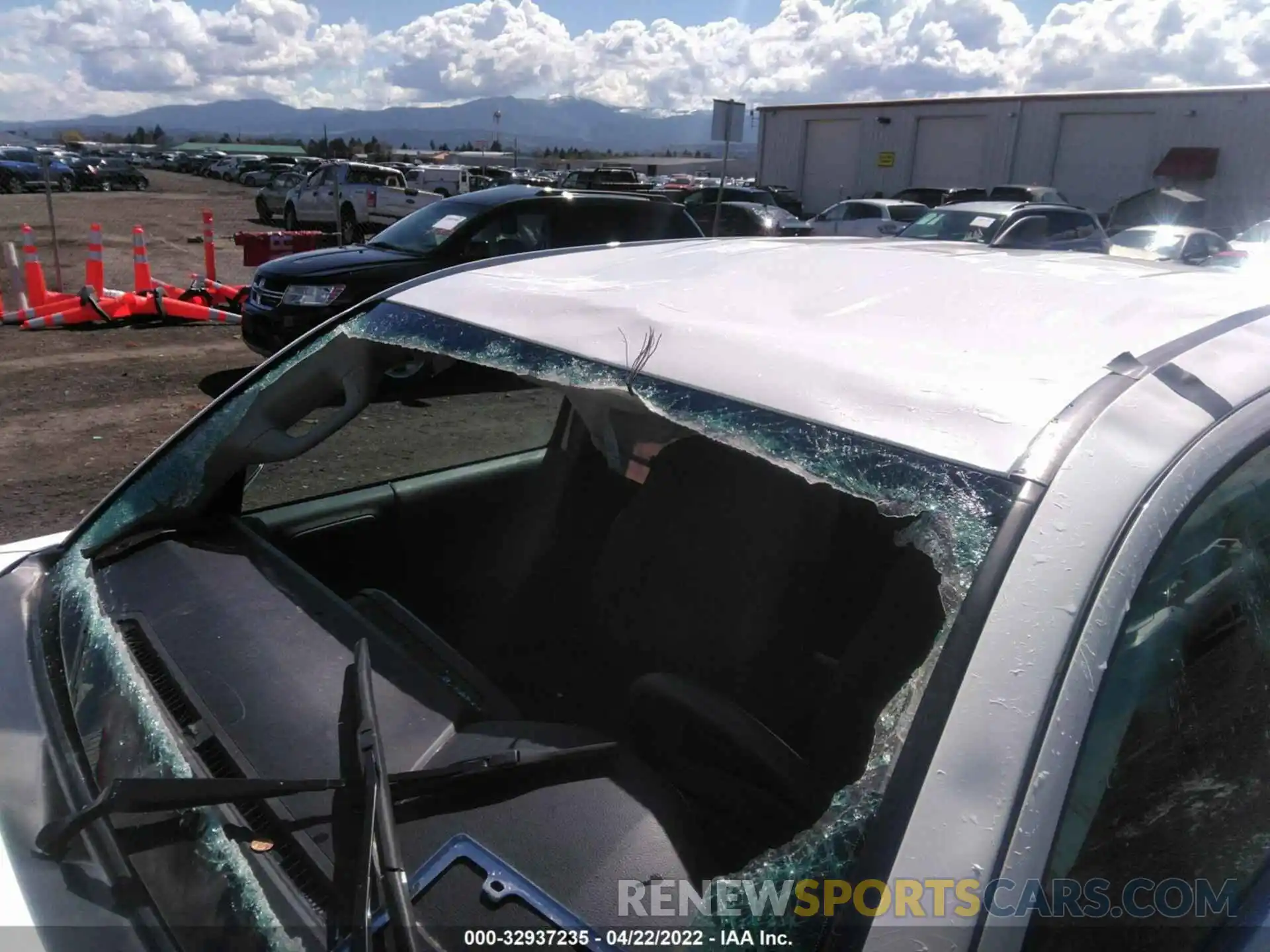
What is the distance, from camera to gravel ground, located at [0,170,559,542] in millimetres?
4543

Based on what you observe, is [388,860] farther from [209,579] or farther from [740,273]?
[740,273]

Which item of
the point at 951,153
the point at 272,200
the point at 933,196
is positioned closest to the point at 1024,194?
the point at 933,196

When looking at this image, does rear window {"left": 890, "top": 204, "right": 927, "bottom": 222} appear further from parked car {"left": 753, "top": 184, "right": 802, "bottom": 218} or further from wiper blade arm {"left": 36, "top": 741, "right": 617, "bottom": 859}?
wiper blade arm {"left": 36, "top": 741, "right": 617, "bottom": 859}

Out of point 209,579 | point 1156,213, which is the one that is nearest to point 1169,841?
point 209,579

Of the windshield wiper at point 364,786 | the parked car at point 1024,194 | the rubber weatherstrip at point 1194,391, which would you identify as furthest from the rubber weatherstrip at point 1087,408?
the parked car at point 1024,194

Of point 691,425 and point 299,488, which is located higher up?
point 691,425

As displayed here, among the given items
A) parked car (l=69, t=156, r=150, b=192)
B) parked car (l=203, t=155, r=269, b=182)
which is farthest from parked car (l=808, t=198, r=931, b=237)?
parked car (l=203, t=155, r=269, b=182)

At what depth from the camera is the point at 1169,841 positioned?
48.8 inches

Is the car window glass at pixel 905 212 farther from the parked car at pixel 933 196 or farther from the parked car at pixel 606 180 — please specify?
the parked car at pixel 606 180

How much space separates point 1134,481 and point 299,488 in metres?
2.49

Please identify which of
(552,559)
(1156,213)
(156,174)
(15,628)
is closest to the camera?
(15,628)

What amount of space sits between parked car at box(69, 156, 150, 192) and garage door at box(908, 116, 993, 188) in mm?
33506

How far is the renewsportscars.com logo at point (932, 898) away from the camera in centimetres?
92

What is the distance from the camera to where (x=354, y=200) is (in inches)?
893
